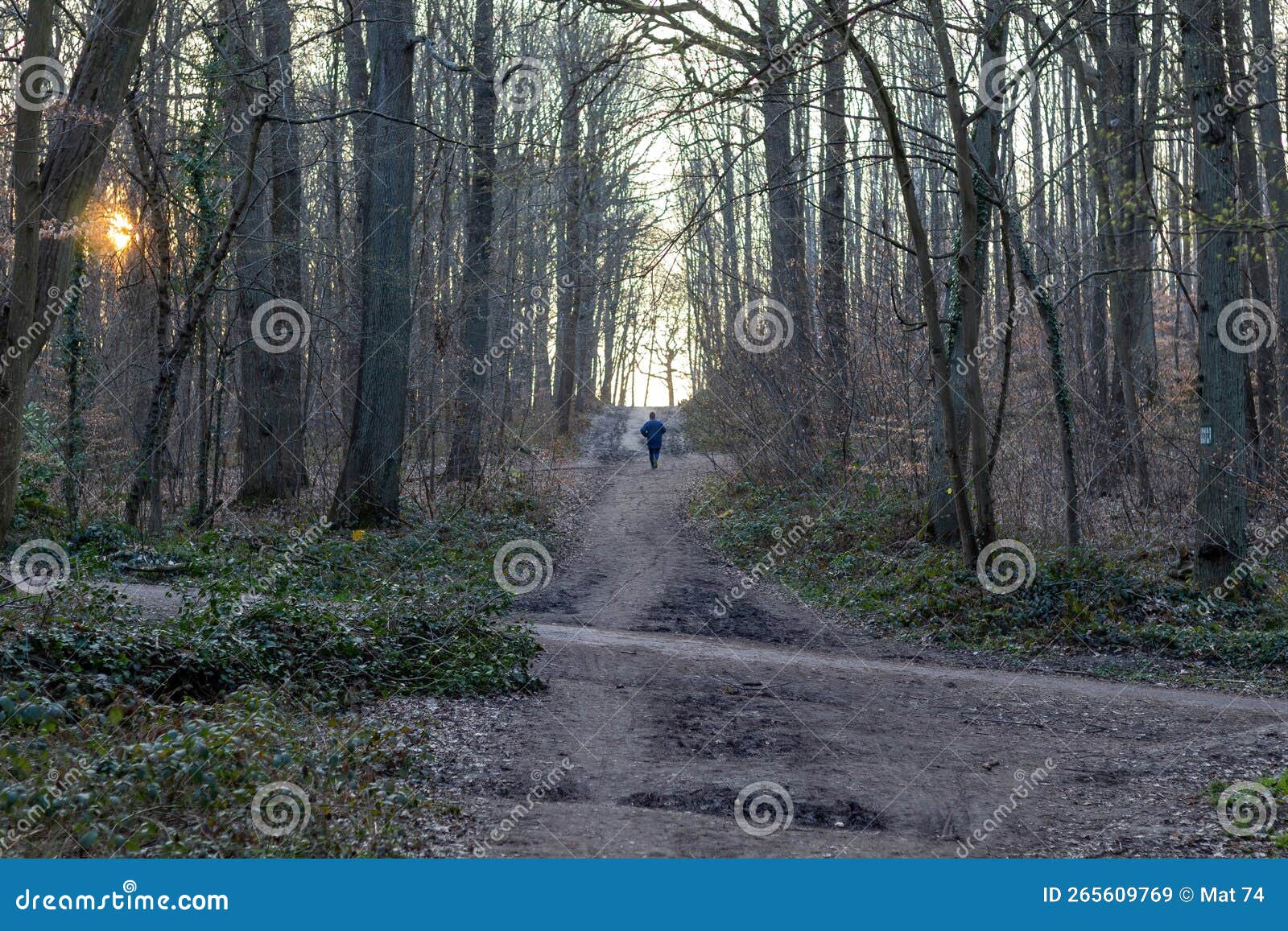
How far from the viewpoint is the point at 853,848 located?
18.0ft

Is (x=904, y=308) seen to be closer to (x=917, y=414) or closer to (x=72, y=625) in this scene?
(x=917, y=414)

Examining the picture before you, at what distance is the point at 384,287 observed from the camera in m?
16.2

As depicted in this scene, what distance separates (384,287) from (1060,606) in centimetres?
1064

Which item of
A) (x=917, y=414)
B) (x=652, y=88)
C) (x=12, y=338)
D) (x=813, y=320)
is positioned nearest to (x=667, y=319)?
(x=813, y=320)

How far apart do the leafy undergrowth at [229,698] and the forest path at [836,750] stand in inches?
28.2

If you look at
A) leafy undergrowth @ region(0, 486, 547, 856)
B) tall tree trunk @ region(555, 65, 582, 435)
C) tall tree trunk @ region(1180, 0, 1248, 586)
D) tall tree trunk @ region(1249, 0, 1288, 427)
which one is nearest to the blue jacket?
tall tree trunk @ region(555, 65, 582, 435)

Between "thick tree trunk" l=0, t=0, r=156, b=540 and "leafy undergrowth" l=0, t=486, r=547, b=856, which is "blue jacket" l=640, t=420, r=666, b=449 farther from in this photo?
"thick tree trunk" l=0, t=0, r=156, b=540

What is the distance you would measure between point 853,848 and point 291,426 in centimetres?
1479

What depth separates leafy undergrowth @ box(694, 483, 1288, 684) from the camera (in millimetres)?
10922

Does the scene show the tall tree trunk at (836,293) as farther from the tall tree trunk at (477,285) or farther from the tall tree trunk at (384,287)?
the tall tree trunk at (384,287)

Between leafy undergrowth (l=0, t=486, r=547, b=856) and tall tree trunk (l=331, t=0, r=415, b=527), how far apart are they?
140 inches

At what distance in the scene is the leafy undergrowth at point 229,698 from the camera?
5.01 metres

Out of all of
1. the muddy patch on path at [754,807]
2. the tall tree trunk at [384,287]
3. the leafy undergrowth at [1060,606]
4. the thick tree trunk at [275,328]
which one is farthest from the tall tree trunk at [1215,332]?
the thick tree trunk at [275,328]

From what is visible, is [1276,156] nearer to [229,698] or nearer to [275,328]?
[275,328]
